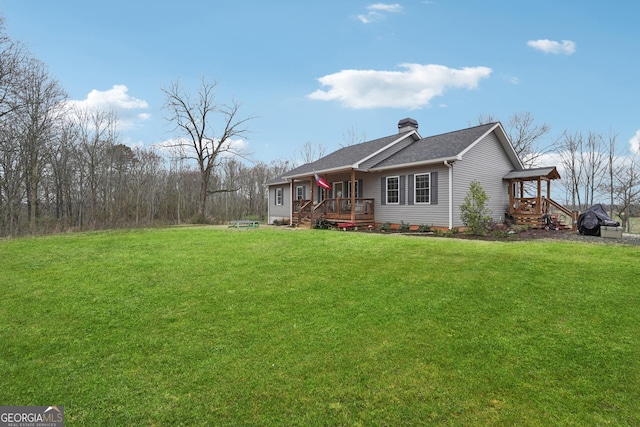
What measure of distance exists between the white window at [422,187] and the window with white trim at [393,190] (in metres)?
0.92

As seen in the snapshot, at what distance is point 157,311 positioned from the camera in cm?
454

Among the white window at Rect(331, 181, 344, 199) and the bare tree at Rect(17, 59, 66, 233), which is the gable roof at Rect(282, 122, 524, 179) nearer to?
the white window at Rect(331, 181, 344, 199)

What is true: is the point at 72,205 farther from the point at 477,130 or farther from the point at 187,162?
the point at 477,130

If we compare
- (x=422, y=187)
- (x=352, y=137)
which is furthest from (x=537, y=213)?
(x=352, y=137)

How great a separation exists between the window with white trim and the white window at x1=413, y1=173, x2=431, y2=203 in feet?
3.02

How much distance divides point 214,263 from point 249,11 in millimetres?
8875

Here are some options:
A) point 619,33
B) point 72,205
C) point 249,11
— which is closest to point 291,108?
point 249,11

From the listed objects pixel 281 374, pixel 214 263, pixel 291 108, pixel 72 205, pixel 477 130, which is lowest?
pixel 281 374

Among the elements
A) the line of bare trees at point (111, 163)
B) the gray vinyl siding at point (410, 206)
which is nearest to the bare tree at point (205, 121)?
the line of bare trees at point (111, 163)

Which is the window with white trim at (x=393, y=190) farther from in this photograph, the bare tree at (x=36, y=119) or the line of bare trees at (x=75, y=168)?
the bare tree at (x=36, y=119)

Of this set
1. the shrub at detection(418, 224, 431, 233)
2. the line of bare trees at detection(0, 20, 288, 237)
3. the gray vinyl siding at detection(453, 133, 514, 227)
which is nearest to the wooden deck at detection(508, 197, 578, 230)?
the gray vinyl siding at detection(453, 133, 514, 227)

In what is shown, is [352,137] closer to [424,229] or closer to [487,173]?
[487,173]

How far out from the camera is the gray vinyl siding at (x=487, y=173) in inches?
531

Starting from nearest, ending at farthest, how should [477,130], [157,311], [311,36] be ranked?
[157,311]
[311,36]
[477,130]
